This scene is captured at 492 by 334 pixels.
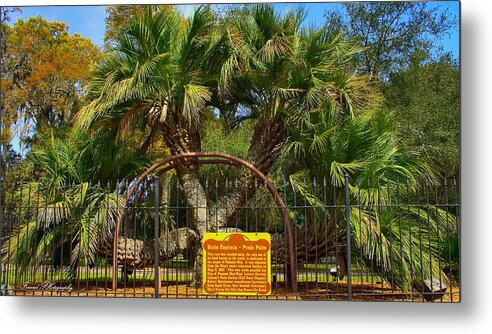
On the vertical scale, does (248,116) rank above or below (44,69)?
below

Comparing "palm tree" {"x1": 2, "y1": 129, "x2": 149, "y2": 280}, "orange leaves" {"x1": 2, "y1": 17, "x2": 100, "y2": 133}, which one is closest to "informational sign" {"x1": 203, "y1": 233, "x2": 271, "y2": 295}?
"palm tree" {"x1": 2, "y1": 129, "x2": 149, "y2": 280}

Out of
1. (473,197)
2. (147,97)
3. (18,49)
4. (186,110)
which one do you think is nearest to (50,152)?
(147,97)

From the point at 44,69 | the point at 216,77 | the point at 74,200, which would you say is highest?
the point at 44,69

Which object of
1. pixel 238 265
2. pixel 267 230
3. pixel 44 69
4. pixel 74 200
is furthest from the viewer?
pixel 44 69

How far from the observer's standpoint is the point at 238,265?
7879 mm

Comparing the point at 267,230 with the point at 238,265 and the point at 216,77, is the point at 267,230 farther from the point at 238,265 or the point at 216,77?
the point at 216,77

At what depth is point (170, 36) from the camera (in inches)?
403

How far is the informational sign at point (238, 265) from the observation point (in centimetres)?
784

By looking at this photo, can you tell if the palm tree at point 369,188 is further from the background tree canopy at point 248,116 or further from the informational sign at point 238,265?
the informational sign at point 238,265

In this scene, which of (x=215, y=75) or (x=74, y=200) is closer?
(x=74, y=200)

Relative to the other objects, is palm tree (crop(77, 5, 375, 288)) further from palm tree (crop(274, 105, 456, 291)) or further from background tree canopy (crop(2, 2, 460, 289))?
palm tree (crop(274, 105, 456, 291))

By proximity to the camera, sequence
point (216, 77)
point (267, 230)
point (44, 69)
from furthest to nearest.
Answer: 1. point (44, 69)
2. point (216, 77)
3. point (267, 230)

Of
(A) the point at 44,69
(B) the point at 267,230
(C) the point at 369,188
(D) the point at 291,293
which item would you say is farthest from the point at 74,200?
(A) the point at 44,69

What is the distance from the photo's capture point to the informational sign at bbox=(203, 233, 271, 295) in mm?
7838
